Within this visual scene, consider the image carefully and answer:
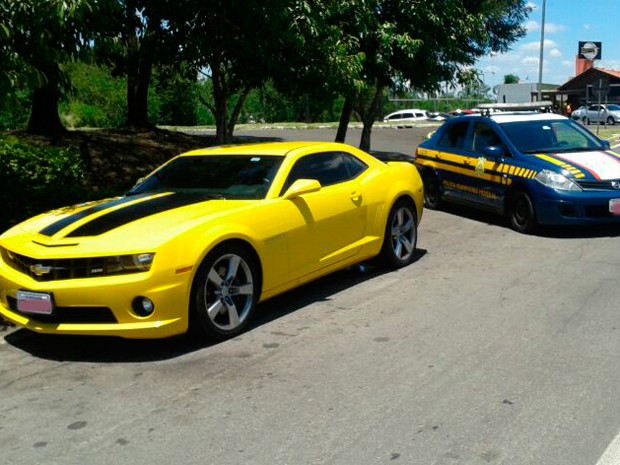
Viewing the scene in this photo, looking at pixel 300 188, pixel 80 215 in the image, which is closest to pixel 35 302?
pixel 80 215

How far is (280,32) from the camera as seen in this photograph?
33.4 feet

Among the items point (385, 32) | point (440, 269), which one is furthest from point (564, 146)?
point (385, 32)

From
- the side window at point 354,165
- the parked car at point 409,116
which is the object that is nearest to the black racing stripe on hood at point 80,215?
the side window at point 354,165

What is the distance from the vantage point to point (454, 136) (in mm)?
11078

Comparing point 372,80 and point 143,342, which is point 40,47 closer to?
point 143,342

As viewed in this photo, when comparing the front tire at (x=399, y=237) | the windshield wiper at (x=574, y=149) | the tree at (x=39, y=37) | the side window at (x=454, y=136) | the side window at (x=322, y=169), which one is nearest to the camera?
the tree at (x=39, y=37)

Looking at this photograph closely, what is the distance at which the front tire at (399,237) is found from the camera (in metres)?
7.38

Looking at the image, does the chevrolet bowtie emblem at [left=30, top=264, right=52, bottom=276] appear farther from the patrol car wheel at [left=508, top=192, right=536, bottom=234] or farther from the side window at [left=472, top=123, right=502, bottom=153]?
the side window at [left=472, top=123, right=502, bottom=153]

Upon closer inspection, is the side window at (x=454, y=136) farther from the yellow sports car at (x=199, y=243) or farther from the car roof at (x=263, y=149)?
the car roof at (x=263, y=149)

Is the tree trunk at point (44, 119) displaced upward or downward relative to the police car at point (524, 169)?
upward

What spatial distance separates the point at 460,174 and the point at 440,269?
3.46m

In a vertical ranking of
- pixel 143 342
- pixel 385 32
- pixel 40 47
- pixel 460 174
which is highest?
pixel 385 32

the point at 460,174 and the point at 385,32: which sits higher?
the point at 385,32

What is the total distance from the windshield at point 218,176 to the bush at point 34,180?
1819 millimetres
